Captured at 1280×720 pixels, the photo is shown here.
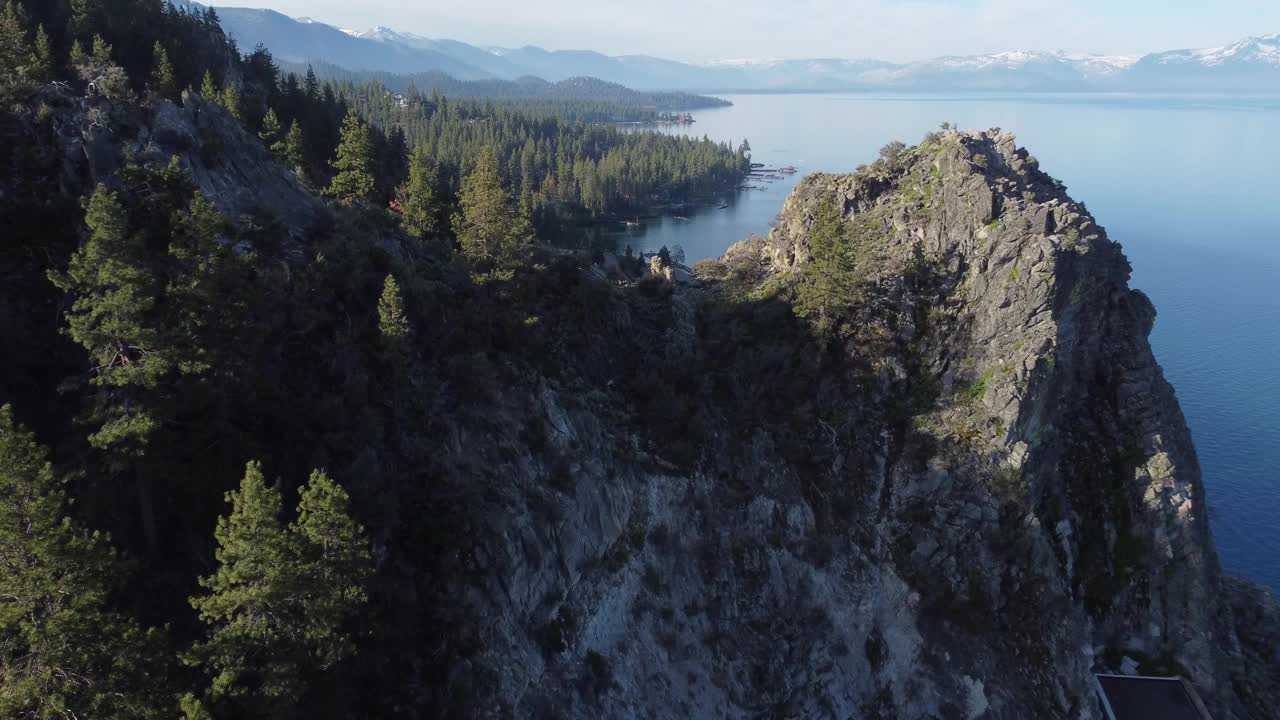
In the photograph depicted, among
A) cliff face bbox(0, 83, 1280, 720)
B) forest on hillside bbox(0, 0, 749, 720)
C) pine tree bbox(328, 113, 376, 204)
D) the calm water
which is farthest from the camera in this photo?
the calm water

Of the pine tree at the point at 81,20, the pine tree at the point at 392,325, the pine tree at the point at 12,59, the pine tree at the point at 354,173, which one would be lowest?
the pine tree at the point at 392,325

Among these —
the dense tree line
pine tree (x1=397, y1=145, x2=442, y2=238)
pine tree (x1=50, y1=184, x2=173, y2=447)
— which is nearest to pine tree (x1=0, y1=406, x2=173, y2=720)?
pine tree (x1=50, y1=184, x2=173, y2=447)

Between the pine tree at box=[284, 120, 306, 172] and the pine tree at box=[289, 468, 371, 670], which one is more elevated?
the pine tree at box=[284, 120, 306, 172]

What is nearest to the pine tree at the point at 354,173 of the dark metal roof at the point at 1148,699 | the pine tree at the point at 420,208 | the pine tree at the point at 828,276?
the pine tree at the point at 420,208

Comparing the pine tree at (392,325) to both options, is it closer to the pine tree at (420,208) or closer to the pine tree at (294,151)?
the pine tree at (420,208)

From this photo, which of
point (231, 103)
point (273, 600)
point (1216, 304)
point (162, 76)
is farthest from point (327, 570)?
point (1216, 304)

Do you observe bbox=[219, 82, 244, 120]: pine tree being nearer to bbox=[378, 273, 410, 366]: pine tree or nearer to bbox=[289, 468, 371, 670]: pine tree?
bbox=[378, 273, 410, 366]: pine tree

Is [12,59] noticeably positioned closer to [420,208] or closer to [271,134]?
[420,208]
